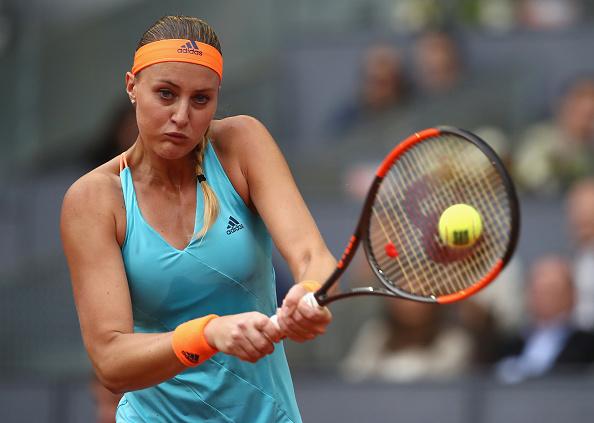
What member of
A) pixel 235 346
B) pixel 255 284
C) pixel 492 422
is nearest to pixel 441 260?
pixel 255 284

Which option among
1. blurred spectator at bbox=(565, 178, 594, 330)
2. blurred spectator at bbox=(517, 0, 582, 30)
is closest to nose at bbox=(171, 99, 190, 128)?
blurred spectator at bbox=(565, 178, 594, 330)

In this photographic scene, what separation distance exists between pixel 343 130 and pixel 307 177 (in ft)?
2.84

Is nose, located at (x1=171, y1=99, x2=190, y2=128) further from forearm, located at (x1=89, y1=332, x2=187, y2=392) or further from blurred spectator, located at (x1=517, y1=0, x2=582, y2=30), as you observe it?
blurred spectator, located at (x1=517, y1=0, x2=582, y2=30)

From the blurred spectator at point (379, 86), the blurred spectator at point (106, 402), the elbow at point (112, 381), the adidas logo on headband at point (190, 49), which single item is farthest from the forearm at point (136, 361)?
the blurred spectator at point (379, 86)

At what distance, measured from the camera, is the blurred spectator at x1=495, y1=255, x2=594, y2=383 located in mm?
4957

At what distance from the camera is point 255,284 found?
2.69m

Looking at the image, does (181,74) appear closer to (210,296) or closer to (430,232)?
(210,296)

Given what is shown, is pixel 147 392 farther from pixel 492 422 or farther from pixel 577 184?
pixel 577 184

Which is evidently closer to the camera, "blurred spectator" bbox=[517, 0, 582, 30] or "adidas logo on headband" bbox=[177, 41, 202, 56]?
"adidas logo on headband" bbox=[177, 41, 202, 56]

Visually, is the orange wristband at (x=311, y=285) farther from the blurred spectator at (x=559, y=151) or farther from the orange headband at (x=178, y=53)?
the blurred spectator at (x=559, y=151)

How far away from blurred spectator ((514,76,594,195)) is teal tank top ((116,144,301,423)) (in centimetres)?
370

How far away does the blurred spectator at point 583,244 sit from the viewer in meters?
5.14

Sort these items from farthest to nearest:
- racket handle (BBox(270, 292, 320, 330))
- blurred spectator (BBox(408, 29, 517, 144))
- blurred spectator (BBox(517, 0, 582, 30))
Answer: blurred spectator (BBox(517, 0, 582, 30)) → blurred spectator (BBox(408, 29, 517, 144)) → racket handle (BBox(270, 292, 320, 330))

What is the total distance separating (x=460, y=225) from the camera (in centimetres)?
261
